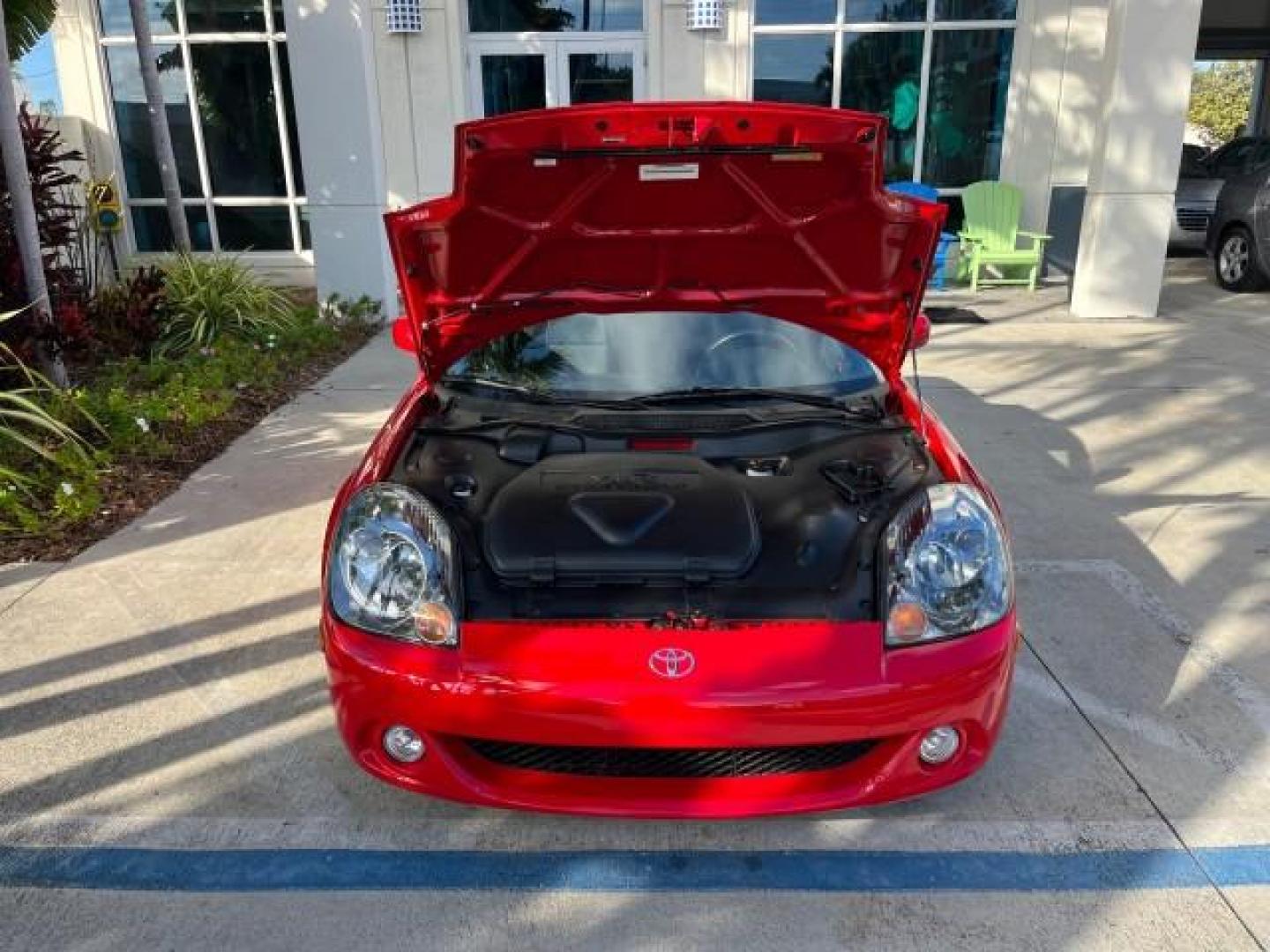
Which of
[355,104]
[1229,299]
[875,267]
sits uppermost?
[355,104]

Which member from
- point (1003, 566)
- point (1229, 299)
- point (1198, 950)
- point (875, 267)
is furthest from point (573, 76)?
point (1198, 950)

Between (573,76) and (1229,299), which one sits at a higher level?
(573,76)

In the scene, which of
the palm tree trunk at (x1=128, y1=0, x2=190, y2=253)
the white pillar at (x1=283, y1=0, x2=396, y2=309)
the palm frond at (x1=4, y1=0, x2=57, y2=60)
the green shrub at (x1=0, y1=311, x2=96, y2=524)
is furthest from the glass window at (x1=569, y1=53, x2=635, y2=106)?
the green shrub at (x1=0, y1=311, x2=96, y2=524)

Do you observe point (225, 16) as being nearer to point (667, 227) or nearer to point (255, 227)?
point (255, 227)

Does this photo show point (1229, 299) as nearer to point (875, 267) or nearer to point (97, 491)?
point (875, 267)

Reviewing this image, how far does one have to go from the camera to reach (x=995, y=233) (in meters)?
10.7

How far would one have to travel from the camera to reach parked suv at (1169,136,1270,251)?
13.1m

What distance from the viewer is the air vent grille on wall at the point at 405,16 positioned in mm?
10109

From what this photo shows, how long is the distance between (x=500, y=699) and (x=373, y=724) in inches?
14.1

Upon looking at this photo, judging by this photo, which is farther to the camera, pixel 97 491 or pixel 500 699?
pixel 97 491

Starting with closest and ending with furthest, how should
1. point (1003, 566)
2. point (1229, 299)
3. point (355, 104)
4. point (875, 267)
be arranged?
point (1003, 566) < point (875, 267) < point (355, 104) < point (1229, 299)

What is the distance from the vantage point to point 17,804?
8.57 feet

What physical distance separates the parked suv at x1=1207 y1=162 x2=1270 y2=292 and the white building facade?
1590 millimetres

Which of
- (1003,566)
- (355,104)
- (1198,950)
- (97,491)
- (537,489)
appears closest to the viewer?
(1198,950)
